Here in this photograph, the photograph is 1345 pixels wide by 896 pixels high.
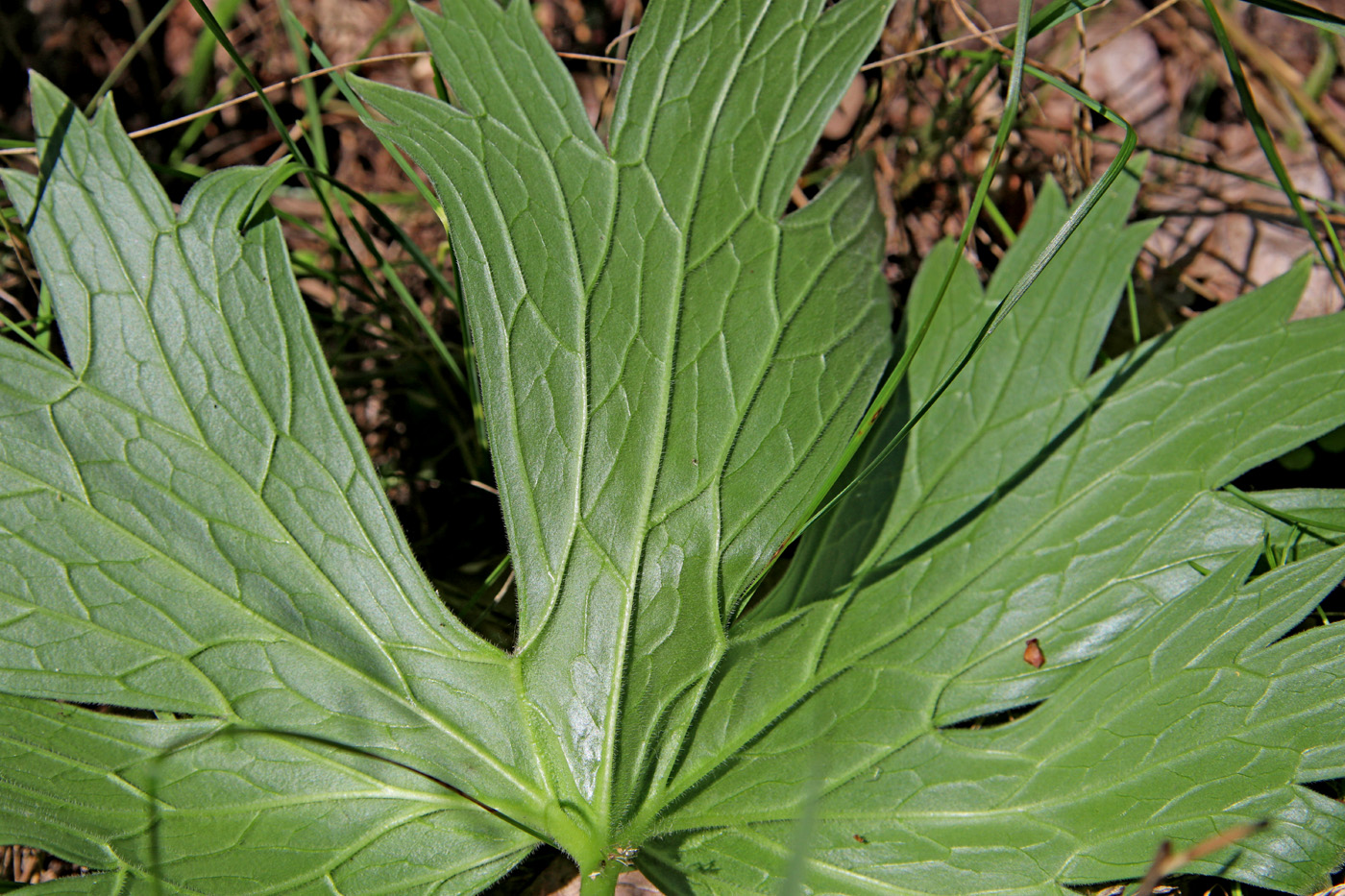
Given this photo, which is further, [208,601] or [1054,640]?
[1054,640]

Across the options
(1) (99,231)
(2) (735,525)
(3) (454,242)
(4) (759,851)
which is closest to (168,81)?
(1) (99,231)

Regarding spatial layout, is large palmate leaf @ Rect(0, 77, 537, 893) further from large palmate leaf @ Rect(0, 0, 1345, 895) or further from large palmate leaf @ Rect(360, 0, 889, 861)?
large palmate leaf @ Rect(360, 0, 889, 861)

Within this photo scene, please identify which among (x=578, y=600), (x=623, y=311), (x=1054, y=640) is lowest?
(x=1054, y=640)

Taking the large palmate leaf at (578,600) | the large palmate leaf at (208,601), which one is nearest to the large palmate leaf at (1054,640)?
the large palmate leaf at (578,600)

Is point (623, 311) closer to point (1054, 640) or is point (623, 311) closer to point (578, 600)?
point (578, 600)

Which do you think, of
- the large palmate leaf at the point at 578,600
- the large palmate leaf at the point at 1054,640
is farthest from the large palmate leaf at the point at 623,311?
the large palmate leaf at the point at 1054,640

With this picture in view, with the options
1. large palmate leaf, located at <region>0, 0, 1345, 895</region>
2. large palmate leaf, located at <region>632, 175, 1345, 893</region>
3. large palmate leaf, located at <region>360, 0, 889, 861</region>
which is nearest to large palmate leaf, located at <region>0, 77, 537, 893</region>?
large palmate leaf, located at <region>0, 0, 1345, 895</region>

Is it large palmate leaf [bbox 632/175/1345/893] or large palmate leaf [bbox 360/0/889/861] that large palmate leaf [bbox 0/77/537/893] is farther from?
large palmate leaf [bbox 632/175/1345/893]

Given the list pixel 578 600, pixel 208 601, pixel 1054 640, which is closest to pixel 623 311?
pixel 578 600

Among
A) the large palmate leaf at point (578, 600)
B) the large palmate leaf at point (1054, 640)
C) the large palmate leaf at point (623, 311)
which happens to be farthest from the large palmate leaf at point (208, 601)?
the large palmate leaf at point (1054, 640)

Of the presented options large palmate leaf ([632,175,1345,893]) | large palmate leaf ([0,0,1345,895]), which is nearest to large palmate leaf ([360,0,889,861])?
large palmate leaf ([0,0,1345,895])

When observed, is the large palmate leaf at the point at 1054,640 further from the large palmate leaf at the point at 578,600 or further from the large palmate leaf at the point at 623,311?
the large palmate leaf at the point at 623,311
